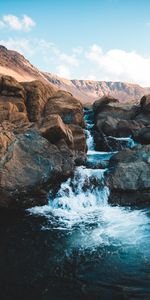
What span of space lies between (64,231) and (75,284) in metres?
6.07

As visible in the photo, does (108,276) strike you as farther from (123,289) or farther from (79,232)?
(79,232)

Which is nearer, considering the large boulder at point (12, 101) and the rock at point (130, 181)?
the rock at point (130, 181)

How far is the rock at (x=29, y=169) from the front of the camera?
23.2m

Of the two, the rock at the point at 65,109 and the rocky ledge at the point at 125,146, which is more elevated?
the rock at the point at 65,109

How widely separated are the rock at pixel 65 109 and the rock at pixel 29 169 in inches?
500

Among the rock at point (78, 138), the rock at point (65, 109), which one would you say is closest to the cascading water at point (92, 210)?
the rock at point (78, 138)

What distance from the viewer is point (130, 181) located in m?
26.0

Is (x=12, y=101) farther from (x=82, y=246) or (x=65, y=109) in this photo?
(x=82, y=246)

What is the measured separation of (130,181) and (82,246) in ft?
30.6

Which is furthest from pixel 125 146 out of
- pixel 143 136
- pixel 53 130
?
pixel 53 130

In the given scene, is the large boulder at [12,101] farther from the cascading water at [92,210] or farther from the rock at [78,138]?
the cascading water at [92,210]

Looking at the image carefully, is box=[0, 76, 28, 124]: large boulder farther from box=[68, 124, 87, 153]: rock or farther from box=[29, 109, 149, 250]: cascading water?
box=[29, 109, 149, 250]: cascading water

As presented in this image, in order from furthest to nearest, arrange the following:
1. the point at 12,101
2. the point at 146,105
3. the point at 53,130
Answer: the point at 146,105, the point at 12,101, the point at 53,130

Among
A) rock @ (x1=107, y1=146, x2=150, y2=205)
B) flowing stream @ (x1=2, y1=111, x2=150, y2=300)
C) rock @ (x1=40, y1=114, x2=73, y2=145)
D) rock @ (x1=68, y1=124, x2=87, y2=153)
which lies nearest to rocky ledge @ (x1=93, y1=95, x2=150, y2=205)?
rock @ (x1=107, y1=146, x2=150, y2=205)
